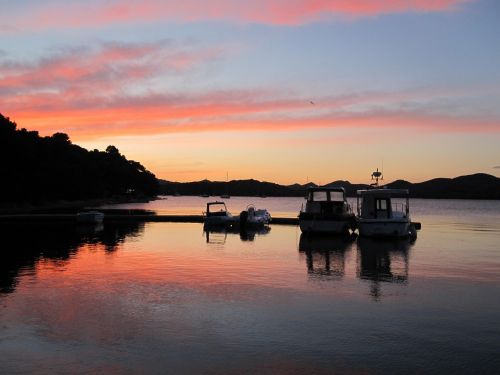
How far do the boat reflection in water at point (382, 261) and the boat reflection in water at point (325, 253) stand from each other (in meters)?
0.93

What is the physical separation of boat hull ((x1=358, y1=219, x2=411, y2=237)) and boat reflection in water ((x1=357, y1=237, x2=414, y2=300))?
0.49 meters

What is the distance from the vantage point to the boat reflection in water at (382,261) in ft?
64.9

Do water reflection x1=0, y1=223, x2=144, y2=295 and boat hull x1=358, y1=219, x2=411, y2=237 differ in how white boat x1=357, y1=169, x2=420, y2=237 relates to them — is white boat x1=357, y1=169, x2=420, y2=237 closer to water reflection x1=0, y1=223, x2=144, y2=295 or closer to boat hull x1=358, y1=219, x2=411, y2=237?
boat hull x1=358, y1=219, x2=411, y2=237

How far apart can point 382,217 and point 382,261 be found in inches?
643

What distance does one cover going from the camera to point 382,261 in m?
25.6

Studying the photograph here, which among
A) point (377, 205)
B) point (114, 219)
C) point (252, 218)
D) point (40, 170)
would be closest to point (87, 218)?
point (114, 219)

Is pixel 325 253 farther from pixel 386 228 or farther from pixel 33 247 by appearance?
pixel 33 247

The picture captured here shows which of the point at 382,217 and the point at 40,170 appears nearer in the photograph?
the point at 382,217

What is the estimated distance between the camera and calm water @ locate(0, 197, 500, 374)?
9.90 meters

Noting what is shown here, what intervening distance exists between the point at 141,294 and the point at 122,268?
625 cm

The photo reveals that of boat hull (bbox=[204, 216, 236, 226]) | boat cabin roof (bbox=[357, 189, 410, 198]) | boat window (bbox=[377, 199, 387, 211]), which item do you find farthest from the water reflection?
boat window (bbox=[377, 199, 387, 211])

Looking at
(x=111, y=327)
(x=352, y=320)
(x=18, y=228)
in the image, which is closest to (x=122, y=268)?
(x=111, y=327)

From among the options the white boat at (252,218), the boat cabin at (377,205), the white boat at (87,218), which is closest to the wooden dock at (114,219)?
the white boat at (252,218)

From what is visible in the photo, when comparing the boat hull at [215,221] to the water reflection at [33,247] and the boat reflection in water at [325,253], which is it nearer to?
the water reflection at [33,247]
